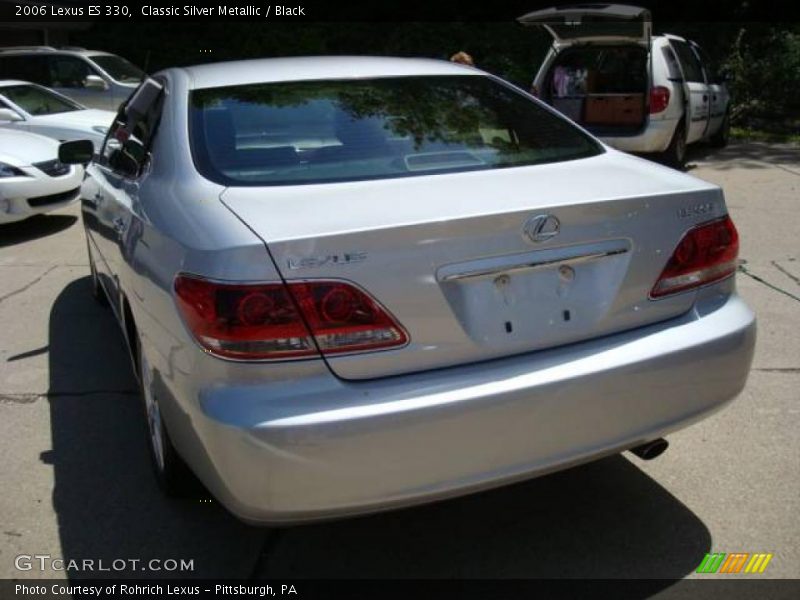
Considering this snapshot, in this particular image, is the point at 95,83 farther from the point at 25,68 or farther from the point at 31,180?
the point at 31,180

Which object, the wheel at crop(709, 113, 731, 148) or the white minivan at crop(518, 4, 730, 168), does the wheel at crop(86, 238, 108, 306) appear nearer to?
the white minivan at crop(518, 4, 730, 168)

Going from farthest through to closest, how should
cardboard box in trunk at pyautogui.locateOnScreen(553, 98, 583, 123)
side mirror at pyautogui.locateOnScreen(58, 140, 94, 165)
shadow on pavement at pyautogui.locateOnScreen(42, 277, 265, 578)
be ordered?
cardboard box in trunk at pyautogui.locateOnScreen(553, 98, 583, 123)
side mirror at pyautogui.locateOnScreen(58, 140, 94, 165)
shadow on pavement at pyautogui.locateOnScreen(42, 277, 265, 578)

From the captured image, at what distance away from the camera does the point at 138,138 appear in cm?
403

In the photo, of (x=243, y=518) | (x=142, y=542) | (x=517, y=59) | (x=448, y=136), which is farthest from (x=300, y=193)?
(x=517, y=59)

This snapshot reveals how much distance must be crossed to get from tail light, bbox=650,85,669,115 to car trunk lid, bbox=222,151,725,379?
7.67 metres

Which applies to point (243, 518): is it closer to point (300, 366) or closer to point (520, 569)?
point (300, 366)

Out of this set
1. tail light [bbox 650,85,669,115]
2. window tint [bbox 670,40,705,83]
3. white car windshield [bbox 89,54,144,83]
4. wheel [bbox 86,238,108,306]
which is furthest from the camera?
white car windshield [bbox 89,54,144,83]

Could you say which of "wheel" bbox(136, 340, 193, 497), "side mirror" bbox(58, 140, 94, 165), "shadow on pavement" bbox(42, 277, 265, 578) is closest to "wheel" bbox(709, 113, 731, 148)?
"side mirror" bbox(58, 140, 94, 165)

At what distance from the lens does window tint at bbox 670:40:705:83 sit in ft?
37.1

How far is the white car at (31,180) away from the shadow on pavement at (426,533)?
4900 mm

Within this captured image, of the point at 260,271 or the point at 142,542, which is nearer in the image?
the point at 260,271

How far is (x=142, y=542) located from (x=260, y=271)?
4.22 feet

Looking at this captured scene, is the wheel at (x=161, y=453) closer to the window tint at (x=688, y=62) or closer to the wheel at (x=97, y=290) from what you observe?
the wheel at (x=97, y=290)

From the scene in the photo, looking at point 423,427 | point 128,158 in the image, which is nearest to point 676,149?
point 128,158
